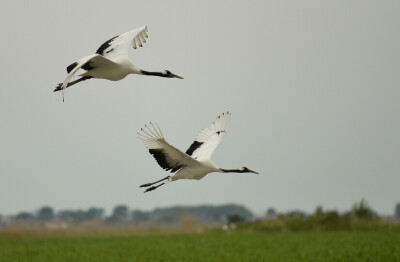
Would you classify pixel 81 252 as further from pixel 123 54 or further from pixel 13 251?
pixel 123 54

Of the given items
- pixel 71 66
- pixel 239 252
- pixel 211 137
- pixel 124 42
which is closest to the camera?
pixel 71 66

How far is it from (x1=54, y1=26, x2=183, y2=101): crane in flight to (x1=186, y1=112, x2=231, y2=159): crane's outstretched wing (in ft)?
5.60

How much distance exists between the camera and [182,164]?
7.51 meters

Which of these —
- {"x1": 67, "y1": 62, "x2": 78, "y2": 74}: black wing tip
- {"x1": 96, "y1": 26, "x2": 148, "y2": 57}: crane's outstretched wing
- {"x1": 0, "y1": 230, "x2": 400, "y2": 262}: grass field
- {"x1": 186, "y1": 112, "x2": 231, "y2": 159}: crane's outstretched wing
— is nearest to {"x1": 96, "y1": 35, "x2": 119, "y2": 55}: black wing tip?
{"x1": 96, "y1": 26, "x2": 148, "y2": 57}: crane's outstretched wing

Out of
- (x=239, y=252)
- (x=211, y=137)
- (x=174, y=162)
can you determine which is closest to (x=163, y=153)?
(x=174, y=162)

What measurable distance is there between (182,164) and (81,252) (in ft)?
55.3

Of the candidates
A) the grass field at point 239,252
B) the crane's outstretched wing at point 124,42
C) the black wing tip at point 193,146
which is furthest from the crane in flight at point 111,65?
the grass field at point 239,252

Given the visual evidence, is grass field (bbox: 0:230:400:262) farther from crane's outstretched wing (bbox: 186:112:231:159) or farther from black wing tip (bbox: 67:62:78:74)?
black wing tip (bbox: 67:62:78:74)

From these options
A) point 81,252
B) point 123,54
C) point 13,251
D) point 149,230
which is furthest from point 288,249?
point 149,230

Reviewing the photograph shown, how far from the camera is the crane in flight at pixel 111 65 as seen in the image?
22.3 feet

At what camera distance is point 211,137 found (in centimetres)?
1009

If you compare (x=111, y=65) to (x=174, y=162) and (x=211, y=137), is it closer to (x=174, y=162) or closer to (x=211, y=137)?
(x=174, y=162)

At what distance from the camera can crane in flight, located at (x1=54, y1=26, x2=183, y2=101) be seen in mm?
6787

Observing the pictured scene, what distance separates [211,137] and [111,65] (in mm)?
3253
